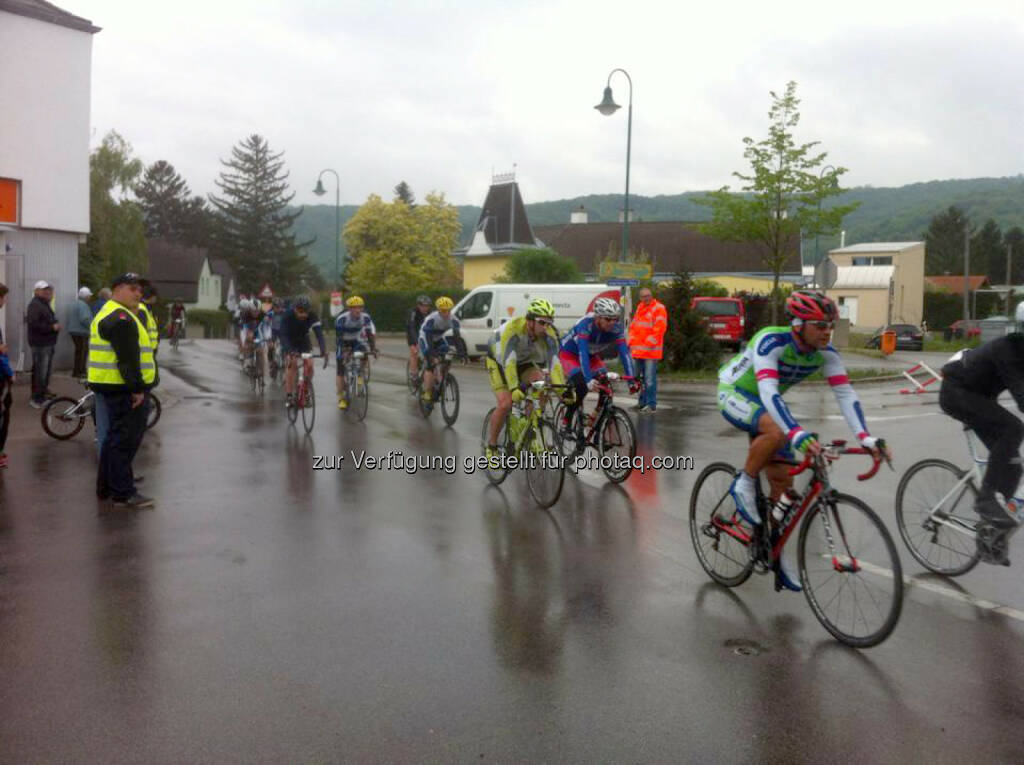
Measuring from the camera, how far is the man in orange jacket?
15617 mm

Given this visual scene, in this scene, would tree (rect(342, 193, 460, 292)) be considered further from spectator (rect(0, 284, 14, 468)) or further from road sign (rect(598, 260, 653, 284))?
spectator (rect(0, 284, 14, 468))

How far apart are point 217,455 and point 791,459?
24.1 ft

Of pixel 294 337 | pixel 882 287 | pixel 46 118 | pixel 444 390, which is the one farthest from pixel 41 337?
pixel 882 287

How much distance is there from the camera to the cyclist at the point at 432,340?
47.0ft

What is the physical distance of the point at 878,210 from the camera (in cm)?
14175

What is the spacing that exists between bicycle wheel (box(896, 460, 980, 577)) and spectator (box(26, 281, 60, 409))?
497 inches

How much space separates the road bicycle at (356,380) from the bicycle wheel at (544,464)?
236 inches

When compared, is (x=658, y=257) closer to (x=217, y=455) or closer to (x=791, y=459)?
(x=217, y=455)

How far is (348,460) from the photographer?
10602 mm

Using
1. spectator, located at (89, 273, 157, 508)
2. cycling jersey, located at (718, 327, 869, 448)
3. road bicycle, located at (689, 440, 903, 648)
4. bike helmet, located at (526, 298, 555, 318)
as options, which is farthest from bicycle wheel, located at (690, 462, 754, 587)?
spectator, located at (89, 273, 157, 508)

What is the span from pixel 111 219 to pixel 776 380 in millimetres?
47716

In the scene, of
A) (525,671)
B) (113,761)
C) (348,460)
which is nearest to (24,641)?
(113,761)

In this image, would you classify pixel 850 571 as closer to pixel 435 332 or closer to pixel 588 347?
pixel 588 347

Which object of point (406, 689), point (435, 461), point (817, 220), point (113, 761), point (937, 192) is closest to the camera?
point (113, 761)
